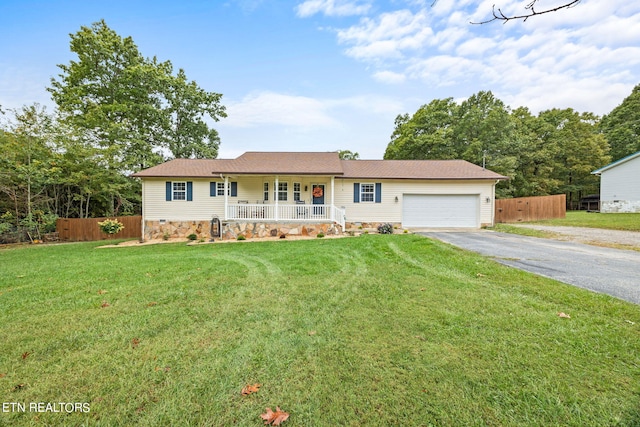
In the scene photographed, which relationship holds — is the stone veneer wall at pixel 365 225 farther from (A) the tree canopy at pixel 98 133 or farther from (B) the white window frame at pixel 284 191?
(A) the tree canopy at pixel 98 133

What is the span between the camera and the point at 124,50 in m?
19.3

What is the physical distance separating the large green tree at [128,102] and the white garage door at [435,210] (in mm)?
17468

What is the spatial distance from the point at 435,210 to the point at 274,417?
563 inches

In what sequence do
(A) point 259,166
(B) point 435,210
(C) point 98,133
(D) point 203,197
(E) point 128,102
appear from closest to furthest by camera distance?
(A) point 259,166 → (D) point 203,197 → (B) point 435,210 → (C) point 98,133 → (E) point 128,102

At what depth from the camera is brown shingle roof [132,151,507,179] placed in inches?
488

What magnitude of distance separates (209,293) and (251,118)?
59.3 ft

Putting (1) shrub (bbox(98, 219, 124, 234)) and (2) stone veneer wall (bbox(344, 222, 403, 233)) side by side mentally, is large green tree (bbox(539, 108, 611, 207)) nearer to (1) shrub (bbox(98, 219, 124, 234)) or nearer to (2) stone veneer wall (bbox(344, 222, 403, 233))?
(2) stone veneer wall (bbox(344, 222, 403, 233))

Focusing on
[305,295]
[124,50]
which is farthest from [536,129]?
[124,50]

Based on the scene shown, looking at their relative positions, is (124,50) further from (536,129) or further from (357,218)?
(536,129)

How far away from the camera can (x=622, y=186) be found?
61.0ft

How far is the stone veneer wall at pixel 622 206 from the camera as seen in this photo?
58.5 ft

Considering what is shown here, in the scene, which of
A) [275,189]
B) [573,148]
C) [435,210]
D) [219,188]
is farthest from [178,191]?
[573,148]

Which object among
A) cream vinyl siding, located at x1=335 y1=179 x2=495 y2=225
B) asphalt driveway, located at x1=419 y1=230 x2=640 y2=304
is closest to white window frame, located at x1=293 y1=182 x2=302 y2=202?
cream vinyl siding, located at x1=335 y1=179 x2=495 y2=225

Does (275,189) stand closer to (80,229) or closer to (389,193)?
(389,193)
